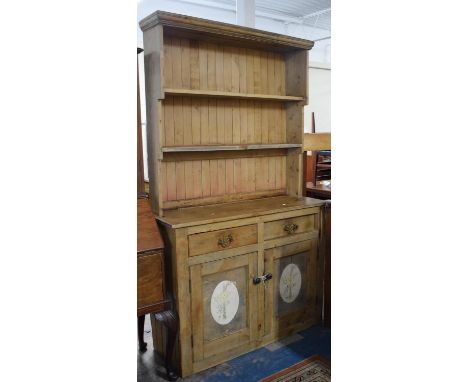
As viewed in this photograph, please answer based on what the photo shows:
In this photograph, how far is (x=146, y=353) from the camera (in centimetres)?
249

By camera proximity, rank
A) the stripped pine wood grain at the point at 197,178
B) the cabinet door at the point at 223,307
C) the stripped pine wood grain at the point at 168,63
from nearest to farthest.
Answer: the cabinet door at the point at 223,307 → the stripped pine wood grain at the point at 168,63 → the stripped pine wood grain at the point at 197,178

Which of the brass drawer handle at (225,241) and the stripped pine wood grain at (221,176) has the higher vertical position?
the stripped pine wood grain at (221,176)

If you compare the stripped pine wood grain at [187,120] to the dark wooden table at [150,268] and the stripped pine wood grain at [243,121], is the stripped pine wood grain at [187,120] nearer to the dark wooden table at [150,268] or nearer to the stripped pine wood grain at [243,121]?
the stripped pine wood grain at [243,121]

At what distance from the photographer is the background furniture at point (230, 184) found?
7.25ft

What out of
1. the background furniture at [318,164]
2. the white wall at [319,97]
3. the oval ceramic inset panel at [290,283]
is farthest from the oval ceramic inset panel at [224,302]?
the white wall at [319,97]

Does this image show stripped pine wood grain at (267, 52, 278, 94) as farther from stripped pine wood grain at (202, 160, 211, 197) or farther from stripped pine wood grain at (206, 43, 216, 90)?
stripped pine wood grain at (202, 160, 211, 197)

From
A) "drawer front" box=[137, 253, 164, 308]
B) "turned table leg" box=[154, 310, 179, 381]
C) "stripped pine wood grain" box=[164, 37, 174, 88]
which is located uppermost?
"stripped pine wood grain" box=[164, 37, 174, 88]

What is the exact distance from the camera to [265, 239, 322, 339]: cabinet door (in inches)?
99.0

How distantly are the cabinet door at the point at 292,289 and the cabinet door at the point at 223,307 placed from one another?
0.14 m

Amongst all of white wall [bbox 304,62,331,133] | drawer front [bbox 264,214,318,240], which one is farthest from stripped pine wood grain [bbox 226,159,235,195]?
white wall [bbox 304,62,331,133]
